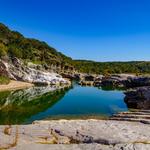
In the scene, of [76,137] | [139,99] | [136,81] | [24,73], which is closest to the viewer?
[76,137]

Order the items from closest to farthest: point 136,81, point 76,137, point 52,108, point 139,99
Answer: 1. point 76,137
2. point 52,108
3. point 139,99
4. point 136,81

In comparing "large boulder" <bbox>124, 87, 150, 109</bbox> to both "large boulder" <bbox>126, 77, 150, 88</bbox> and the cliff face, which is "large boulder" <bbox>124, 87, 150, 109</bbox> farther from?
the cliff face

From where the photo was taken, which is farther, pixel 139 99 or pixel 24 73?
pixel 24 73

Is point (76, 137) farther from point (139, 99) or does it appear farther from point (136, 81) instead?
point (136, 81)

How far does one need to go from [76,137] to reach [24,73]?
114 m

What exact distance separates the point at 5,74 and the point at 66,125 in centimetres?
10591

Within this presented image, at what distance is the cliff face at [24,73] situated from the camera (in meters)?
120

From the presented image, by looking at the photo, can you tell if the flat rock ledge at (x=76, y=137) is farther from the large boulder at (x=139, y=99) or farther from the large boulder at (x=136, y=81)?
→ the large boulder at (x=136, y=81)

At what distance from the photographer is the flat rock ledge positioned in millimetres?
11359

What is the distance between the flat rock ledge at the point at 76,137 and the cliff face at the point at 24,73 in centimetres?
10639

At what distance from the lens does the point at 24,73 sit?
125m

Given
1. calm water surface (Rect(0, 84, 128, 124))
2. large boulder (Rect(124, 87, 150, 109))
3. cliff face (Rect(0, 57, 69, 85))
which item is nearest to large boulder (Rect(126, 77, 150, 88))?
cliff face (Rect(0, 57, 69, 85))

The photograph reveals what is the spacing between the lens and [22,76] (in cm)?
12288

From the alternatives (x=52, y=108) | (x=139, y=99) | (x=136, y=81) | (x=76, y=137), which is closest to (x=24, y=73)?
(x=136, y=81)
